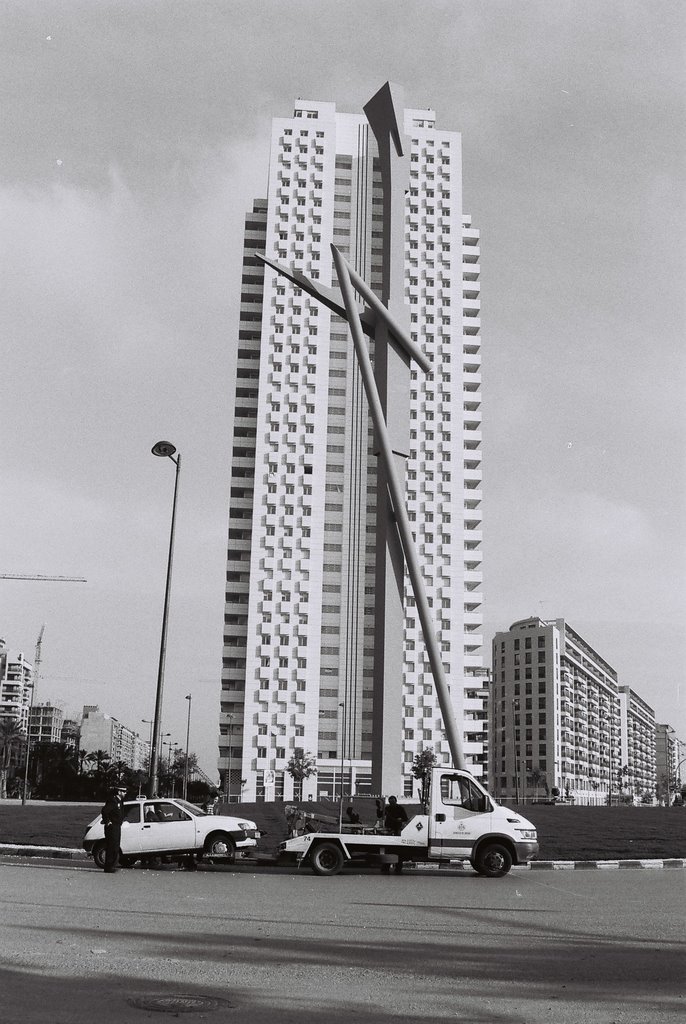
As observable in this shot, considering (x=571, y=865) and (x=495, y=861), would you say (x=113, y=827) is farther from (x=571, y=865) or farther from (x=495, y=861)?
(x=571, y=865)

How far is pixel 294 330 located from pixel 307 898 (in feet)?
Result: 350

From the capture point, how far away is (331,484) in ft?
380

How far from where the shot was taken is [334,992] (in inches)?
307

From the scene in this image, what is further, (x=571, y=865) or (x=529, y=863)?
(x=571, y=865)

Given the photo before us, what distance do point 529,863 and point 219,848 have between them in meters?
7.29

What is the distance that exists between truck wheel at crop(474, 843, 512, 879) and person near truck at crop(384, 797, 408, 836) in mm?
1614

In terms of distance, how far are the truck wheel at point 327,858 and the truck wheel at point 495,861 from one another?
102 inches

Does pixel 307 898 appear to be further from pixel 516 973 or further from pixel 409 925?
pixel 516 973

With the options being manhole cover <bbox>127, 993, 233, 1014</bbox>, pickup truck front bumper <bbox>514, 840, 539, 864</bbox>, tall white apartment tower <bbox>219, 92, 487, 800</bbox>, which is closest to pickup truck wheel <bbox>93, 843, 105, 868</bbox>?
pickup truck front bumper <bbox>514, 840, 539, 864</bbox>

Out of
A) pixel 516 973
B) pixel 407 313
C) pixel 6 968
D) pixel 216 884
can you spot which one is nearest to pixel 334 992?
pixel 516 973

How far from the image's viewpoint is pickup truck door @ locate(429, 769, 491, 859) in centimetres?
2044

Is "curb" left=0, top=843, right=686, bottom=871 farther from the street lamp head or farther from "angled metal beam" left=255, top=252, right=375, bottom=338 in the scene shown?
"angled metal beam" left=255, top=252, right=375, bottom=338

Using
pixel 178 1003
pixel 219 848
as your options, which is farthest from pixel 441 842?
pixel 178 1003

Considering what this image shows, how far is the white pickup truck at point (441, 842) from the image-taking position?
20469mm
